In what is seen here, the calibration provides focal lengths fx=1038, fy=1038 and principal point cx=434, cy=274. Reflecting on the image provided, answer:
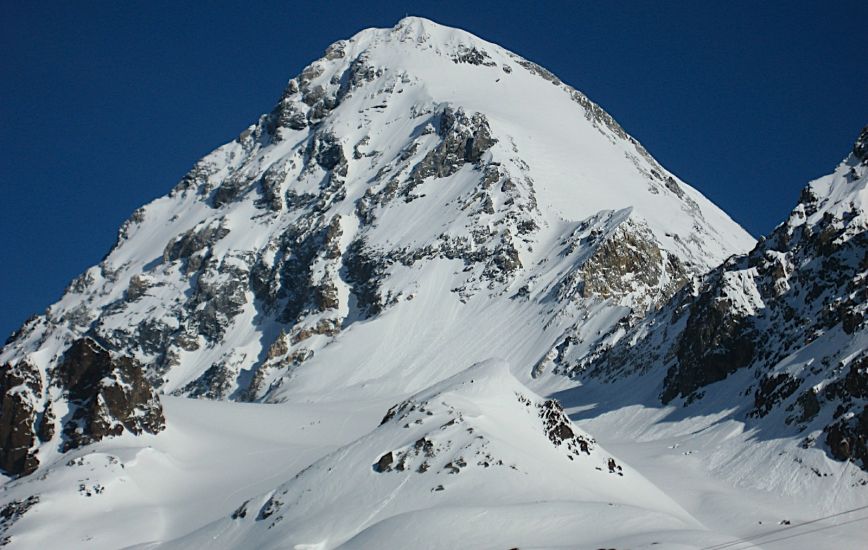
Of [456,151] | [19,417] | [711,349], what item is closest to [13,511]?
[19,417]

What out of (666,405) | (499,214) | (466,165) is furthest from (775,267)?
(466,165)

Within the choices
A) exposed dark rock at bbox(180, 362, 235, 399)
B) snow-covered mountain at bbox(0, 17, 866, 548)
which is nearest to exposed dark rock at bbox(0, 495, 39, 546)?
snow-covered mountain at bbox(0, 17, 866, 548)

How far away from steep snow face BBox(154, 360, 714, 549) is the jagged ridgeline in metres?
39.9

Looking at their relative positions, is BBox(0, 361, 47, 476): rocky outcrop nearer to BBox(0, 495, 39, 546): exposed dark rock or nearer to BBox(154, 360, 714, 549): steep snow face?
BBox(0, 495, 39, 546): exposed dark rock

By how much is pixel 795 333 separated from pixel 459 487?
40300 millimetres

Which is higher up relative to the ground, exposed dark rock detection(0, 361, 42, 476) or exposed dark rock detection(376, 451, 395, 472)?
exposed dark rock detection(0, 361, 42, 476)

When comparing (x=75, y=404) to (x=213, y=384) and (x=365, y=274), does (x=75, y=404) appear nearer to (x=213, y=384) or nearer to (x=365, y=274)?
(x=213, y=384)

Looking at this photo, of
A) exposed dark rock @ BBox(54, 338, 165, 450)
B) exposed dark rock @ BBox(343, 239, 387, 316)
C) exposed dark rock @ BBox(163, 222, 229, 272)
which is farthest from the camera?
exposed dark rock @ BBox(163, 222, 229, 272)

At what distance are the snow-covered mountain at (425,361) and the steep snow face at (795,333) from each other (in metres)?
0.31

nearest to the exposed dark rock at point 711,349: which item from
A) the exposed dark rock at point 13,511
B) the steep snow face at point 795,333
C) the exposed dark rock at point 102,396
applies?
the steep snow face at point 795,333

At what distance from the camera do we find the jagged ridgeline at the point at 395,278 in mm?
126250

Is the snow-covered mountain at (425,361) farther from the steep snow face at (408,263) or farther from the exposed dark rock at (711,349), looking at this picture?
the steep snow face at (408,263)

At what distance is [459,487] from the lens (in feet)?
163

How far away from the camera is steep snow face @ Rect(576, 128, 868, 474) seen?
220 ft
